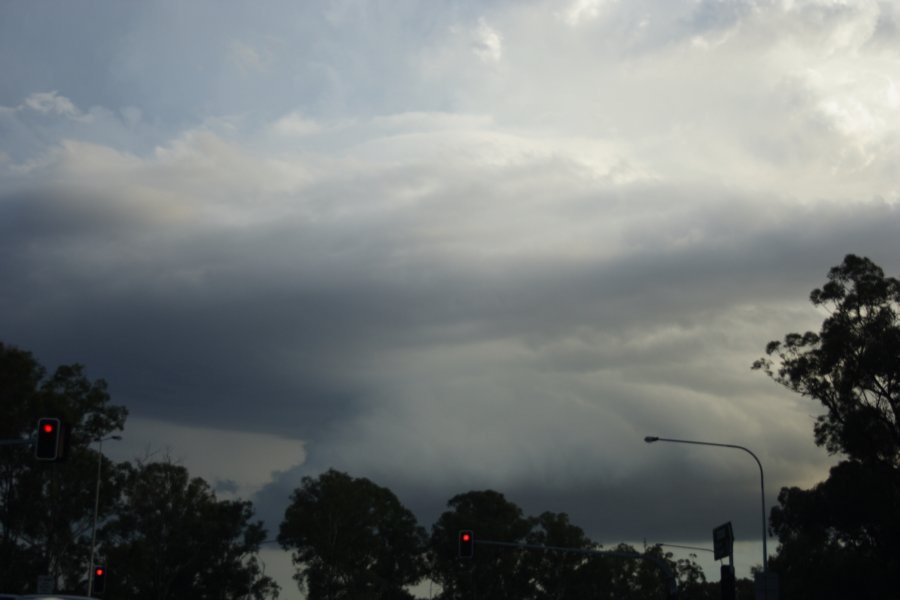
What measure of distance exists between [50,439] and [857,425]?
127 feet

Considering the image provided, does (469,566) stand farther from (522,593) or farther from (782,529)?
(782,529)

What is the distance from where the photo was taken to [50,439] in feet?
91.2

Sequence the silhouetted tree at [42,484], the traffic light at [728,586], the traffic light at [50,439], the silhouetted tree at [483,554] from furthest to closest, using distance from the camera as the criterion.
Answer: the silhouetted tree at [483,554], the silhouetted tree at [42,484], the traffic light at [728,586], the traffic light at [50,439]

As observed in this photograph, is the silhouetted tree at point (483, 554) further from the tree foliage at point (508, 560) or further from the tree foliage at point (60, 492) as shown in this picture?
the tree foliage at point (60, 492)

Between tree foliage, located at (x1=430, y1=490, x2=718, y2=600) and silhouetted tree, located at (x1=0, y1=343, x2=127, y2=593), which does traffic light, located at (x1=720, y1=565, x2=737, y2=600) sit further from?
tree foliage, located at (x1=430, y1=490, x2=718, y2=600)

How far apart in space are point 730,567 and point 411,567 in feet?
290

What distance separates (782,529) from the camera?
6291 cm

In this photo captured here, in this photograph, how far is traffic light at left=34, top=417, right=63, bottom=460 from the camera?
27.8 m

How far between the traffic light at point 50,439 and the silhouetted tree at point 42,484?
41.8 meters

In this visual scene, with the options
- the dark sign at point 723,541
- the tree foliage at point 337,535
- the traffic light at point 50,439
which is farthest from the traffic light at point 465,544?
the tree foliage at point 337,535

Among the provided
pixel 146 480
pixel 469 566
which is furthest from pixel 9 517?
pixel 469 566

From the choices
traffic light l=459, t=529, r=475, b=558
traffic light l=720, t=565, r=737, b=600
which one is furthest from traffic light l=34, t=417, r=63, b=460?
traffic light l=459, t=529, r=475, b=558

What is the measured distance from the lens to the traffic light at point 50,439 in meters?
27.8

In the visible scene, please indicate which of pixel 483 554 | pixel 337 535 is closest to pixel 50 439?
pixel 337 535
